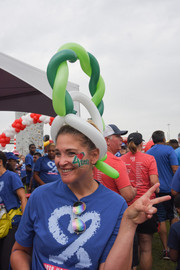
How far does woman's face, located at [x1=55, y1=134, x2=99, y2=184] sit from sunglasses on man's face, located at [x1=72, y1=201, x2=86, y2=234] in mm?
114

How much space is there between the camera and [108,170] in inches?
58.2

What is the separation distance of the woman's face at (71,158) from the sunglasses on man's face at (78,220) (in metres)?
A: 0.11

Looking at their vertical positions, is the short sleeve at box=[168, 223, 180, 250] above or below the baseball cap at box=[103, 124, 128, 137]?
below

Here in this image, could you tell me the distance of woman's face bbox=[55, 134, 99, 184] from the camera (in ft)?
4.25

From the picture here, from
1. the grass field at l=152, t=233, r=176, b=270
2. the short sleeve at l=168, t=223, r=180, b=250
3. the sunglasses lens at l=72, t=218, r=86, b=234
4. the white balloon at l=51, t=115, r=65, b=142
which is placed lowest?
the grass field at l=152, t=233, r=176, b=270

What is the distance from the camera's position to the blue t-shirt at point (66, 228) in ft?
3.89

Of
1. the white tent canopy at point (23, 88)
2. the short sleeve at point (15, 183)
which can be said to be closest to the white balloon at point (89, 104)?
the white tent canopy at point (23, 88)

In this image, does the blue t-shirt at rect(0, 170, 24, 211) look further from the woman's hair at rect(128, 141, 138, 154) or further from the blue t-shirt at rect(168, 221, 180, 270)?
the blue t-shirt at rect(168, 221, 180, 270)

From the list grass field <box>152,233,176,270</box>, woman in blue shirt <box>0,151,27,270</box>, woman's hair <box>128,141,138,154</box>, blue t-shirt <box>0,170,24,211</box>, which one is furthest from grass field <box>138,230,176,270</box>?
blue t-shirt <box>0,170,24,211</box>

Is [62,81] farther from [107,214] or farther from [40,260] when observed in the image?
[40,260]

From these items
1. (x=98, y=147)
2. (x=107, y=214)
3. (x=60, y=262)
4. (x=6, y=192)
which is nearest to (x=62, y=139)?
(x=98, y=147)

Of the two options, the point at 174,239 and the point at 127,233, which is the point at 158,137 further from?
the point at 127,233

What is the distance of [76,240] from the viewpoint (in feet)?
3.95

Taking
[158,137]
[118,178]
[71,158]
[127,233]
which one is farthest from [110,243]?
[158,137]
